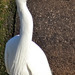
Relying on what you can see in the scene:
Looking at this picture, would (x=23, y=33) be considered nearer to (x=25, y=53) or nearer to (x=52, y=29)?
(x=25, y=53)

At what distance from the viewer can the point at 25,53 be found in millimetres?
1581

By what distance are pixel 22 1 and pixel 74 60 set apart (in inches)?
66.2

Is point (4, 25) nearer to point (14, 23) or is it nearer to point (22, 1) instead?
point (14, 23)

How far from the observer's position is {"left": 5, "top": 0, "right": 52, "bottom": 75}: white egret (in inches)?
58.7

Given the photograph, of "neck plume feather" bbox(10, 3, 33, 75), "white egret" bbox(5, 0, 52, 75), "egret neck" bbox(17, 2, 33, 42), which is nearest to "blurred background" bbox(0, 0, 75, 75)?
"white egret" bbox(5, 0, 52, 75)

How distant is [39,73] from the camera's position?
188 cm

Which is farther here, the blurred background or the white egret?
the blurred background

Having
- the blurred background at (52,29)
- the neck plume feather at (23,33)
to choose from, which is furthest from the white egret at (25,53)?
the blurred background at (52,29)

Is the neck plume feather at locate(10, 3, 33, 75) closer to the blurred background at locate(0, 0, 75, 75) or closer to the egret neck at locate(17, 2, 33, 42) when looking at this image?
the egret neck at locate(17, 2, 33, 42)

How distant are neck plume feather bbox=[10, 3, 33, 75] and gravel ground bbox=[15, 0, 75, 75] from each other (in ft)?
4.32

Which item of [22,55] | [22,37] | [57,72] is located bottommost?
[57,72]

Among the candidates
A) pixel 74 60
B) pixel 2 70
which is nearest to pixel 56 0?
pixel 74 60

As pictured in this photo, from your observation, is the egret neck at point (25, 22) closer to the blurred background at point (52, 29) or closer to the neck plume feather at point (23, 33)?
the neck plume feather at point (23, 33)

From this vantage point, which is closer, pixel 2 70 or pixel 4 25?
pixel 2 70
